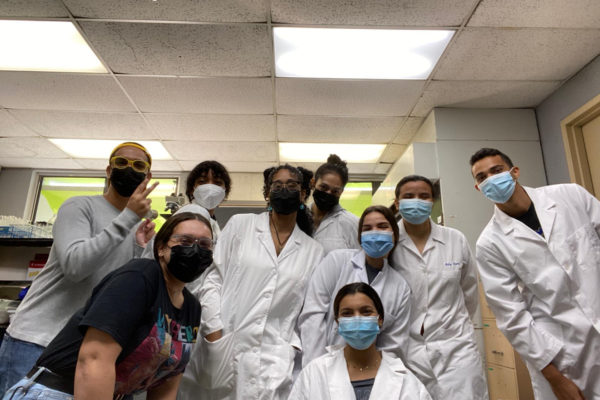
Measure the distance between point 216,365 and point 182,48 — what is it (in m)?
2.22

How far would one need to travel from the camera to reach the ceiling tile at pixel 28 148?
4.29m

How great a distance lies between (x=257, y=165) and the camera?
16.5ft

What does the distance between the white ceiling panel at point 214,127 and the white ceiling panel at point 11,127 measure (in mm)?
1362

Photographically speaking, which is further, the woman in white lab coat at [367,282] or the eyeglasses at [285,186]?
the eyeglasses at [285,186]

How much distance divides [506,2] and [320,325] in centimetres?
219

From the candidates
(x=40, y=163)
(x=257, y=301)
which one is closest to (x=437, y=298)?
(x=257, y=301)

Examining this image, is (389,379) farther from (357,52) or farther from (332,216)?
(357,52)

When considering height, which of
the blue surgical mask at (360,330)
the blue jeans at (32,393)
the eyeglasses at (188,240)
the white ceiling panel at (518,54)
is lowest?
the blue jeans at (32,393)

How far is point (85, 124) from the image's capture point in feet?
12.8

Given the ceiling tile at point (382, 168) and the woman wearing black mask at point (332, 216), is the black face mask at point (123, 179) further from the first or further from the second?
the ceiling tile at point (382, 168)

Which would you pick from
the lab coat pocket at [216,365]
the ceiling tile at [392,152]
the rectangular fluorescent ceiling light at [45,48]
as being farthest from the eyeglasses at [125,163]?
the ceiling tile at [392,152]

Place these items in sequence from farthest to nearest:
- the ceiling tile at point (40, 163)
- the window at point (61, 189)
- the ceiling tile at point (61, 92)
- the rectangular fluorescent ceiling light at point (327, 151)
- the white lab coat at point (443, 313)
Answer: the window at point (61, 189)
the ceiling tile at point (40, 163)
the rectangular fluorescent ceiling light at point (327, 151)
the ceiling tile at point (61, 92)
the white lab coat at point (443, 313)

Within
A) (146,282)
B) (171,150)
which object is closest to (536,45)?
(146,282)

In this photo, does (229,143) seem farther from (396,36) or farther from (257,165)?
(396,36)
